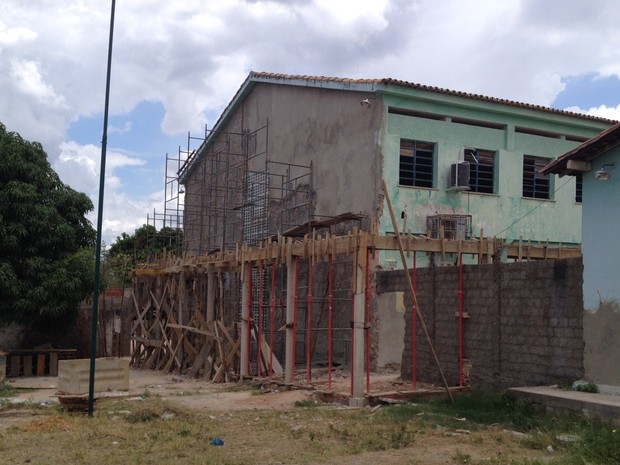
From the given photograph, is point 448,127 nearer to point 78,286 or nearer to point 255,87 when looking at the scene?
point 255,87

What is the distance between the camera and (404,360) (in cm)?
1652

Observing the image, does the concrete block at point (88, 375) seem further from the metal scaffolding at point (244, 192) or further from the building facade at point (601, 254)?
the building facade at point (601, 254)

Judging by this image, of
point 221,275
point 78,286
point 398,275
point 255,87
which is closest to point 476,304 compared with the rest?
point 398,275

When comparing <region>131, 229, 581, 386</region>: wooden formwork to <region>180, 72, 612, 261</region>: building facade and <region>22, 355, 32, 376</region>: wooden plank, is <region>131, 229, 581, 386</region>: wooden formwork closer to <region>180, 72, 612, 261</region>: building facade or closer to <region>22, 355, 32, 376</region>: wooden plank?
<region>180, 72, 612, 261</region>: building facade

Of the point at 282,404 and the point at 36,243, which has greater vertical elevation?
the point at 36,243

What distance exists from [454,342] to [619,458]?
6496mm

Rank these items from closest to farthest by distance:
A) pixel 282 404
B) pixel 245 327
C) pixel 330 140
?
pixel 282 404, pixel 245 327, pixel 330 140

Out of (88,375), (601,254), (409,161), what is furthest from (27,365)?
(601,254)

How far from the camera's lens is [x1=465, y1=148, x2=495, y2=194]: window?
868 inches

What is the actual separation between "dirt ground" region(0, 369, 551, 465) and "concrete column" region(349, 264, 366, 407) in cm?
106

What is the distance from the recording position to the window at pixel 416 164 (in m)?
21.0

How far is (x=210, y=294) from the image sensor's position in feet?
66.7

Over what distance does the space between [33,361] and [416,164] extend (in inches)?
492

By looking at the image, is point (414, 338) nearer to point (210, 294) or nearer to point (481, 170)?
point (210, 294)
